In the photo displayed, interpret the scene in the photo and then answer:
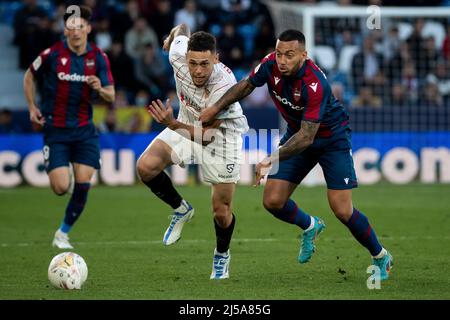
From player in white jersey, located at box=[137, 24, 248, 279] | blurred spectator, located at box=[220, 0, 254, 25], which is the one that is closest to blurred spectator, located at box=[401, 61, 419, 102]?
blurred spectator, located at box=[220, 0, 254, 25]

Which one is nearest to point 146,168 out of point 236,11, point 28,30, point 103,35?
point 28,30

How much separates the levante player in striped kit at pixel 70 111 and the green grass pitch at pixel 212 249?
0.72 m

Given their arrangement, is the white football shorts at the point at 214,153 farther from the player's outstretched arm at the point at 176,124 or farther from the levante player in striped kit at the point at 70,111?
the levante player in striped kit at the point at 70,111

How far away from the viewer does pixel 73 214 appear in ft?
39.0

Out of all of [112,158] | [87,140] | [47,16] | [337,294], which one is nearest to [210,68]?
[337,294]

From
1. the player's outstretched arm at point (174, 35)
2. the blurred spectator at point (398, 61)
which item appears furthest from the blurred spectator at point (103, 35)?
the player's outstretched arm at point (174, 35)

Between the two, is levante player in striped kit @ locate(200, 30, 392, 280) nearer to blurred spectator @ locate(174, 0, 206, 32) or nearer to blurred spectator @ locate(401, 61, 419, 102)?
blurred spectator @ locate(401, 61, 419, 102)

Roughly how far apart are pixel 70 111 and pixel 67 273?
384 cm

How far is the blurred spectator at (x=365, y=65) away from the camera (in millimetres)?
22000

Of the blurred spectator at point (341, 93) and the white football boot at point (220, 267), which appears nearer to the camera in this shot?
the white football boot at point (220, 267)

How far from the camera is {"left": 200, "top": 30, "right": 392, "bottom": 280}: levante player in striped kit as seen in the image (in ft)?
29.2

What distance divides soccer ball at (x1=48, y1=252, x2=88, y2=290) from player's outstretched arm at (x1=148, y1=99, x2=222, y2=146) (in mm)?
1425

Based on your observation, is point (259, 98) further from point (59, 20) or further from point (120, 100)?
point (59, 20)
